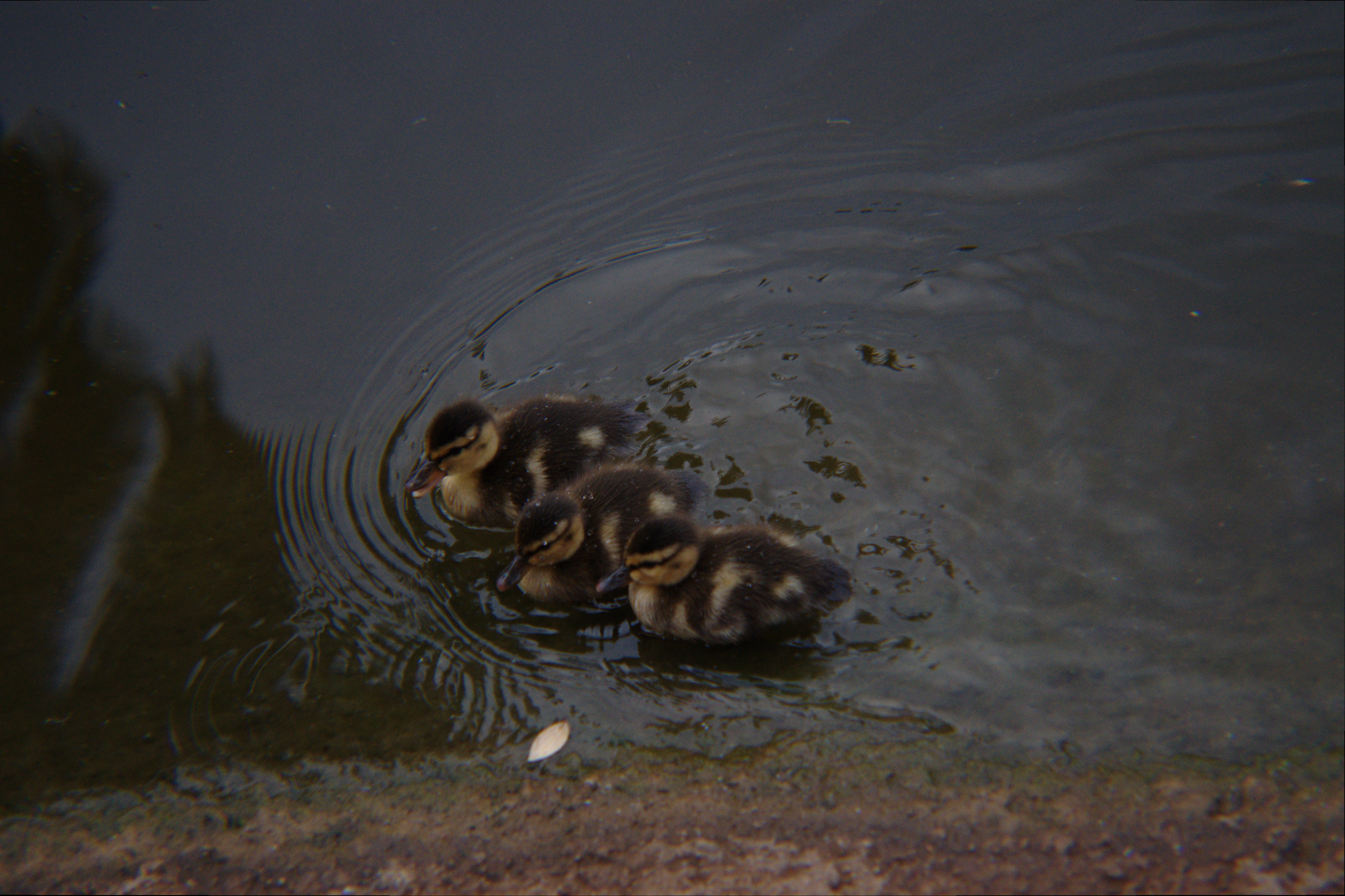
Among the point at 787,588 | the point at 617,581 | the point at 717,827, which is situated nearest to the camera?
the point at 717,827

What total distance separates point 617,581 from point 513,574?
0.32 meters

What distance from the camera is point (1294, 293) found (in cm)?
308

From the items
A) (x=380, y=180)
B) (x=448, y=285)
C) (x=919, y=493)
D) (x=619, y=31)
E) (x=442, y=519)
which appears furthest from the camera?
(x=619, y=31)

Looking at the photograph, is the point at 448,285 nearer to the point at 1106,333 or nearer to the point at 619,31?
the point at 619,31

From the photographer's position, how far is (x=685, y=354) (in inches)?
136

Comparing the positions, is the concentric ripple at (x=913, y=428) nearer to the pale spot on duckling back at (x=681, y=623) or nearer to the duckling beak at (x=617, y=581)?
the pale spot on duckling back at (x=681, y=623)

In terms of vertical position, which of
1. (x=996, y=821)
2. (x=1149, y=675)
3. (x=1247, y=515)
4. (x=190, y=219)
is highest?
(x=190, y=219)

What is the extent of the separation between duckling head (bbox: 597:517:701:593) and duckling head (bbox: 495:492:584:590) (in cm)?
18

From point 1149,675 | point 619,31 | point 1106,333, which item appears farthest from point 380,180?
point 1149,675

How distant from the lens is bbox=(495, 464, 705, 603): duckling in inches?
102

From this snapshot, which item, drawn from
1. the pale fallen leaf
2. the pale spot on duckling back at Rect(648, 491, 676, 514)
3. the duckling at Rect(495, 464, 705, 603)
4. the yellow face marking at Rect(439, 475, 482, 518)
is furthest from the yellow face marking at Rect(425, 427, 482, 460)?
the pale fallen leaf

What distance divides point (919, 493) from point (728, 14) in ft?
9.84

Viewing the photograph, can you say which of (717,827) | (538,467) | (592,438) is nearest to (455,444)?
(538,467)

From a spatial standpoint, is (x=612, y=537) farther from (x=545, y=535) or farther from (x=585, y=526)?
(x=545, y=535)
